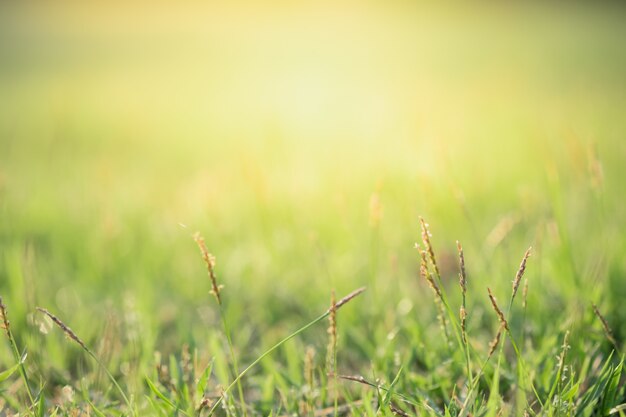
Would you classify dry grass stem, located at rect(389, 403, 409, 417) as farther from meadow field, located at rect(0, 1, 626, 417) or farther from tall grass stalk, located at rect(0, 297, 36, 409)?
tall grass stalk, located at rect(0, 297, 36, 409)

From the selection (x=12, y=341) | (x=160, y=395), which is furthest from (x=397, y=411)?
(x=12, y=341)

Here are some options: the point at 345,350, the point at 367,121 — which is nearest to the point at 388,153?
the point at 367,121

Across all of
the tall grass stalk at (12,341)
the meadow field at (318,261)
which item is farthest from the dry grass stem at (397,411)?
the tall grass stalk at (12,341)

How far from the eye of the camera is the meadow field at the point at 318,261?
1.47 meters

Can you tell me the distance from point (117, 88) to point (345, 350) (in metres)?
7.97

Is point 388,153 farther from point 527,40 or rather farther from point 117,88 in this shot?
point 527,40

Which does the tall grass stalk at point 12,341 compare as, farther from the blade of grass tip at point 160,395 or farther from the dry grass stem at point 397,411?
the dry grass stem at point 397,411

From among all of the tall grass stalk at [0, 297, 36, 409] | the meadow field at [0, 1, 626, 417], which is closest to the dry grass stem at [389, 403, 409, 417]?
the meadow field at [0, 1, 626, 417]

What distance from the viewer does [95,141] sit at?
519 centimetres

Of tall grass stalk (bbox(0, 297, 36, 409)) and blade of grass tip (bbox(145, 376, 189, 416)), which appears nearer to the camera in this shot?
tall grass stalk (bbox(0, 297, 36, 409))

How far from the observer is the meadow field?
1.47 metres

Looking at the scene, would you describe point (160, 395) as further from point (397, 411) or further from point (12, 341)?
point (397, 411)

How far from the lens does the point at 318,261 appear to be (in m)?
2.39

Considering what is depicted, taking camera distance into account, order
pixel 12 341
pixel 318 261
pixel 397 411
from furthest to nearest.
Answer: pixel 318 261 → pixel 397 411 → pixel 12 341
